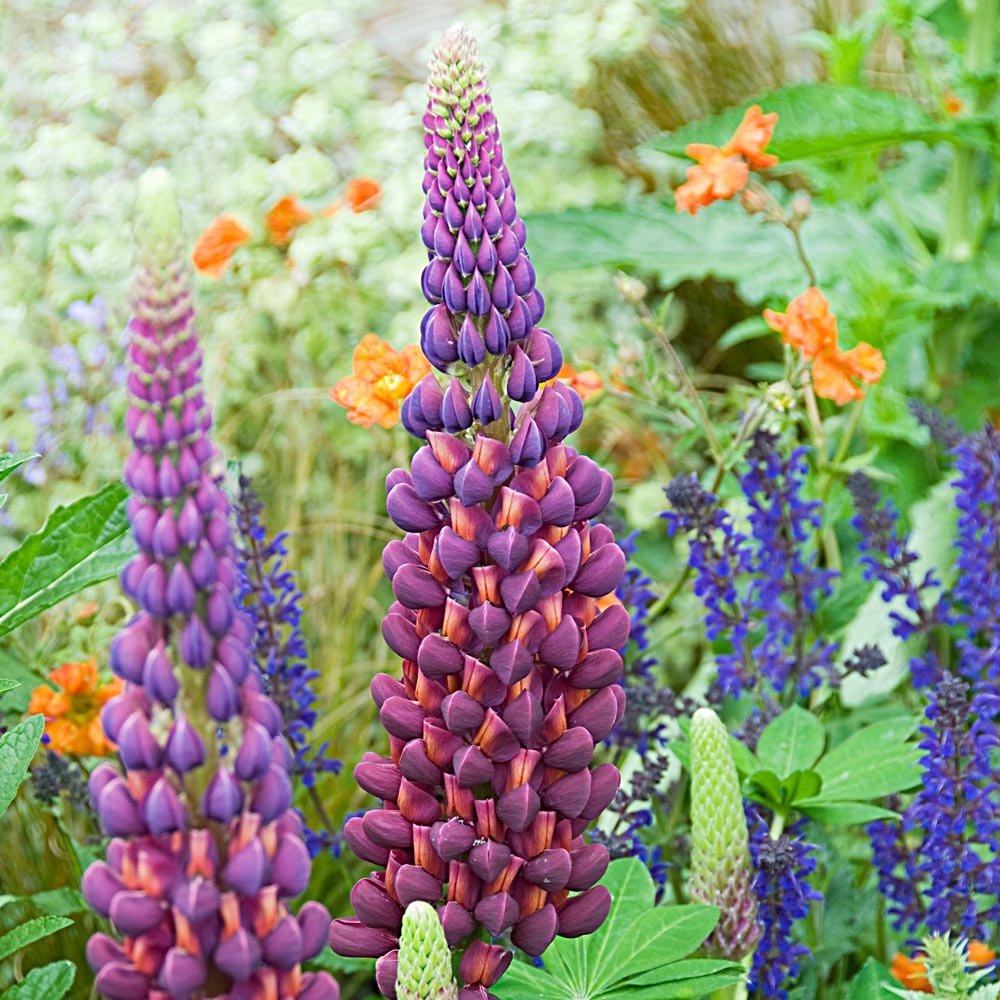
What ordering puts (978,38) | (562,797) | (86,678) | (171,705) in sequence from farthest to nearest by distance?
1. (978,38)
2. (86,678)
3. (562,797)
4. (171,705)

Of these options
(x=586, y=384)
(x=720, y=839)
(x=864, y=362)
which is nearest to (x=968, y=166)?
(x=864, y=362)

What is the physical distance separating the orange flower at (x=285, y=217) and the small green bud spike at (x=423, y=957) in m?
2.30

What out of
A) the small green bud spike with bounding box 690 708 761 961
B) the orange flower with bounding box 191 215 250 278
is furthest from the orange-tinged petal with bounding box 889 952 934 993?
the orange flower with bounding box 191 215 250 278

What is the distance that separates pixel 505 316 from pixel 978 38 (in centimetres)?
186

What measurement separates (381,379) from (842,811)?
0.73 m

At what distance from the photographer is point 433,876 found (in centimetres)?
92

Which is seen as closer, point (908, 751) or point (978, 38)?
point (908, 751)

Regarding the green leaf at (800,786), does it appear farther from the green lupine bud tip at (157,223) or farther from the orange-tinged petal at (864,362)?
the green lupine bud tip at (157,223)

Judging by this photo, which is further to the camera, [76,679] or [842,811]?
[76,679]

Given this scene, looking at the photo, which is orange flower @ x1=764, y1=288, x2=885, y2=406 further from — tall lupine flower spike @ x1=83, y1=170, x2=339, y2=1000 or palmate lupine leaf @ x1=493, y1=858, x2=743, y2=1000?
tall lupine flower spike @ x1=83, y1=170, x2=339, y2=1000

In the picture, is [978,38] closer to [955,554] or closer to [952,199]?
[952,199]

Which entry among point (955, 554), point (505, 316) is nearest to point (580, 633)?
point (505, 316)

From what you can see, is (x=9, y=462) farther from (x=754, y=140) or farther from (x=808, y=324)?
(x=754, y=140)

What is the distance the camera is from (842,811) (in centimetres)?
125
